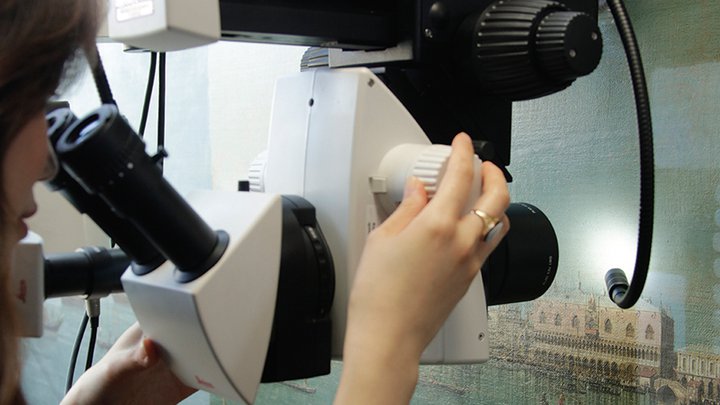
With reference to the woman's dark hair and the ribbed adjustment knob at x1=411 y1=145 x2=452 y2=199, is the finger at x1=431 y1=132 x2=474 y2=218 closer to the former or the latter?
the ribbed adjustment knob at x1=411 y1=145 x2=452 y2=199

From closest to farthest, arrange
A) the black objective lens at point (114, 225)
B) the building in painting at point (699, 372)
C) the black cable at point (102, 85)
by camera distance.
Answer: the black objective lens at point (114, 225), the black cable at point (102, 85), the building in painting at point (699, 372)

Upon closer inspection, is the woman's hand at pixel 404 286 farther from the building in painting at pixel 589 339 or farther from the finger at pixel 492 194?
the building in painting at pixel 589 339

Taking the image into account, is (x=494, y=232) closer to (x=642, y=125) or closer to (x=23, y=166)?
(x=642, y=125)

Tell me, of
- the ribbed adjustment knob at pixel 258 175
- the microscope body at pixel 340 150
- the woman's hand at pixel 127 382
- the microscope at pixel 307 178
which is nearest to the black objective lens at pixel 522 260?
the microscope at pixel 307 178

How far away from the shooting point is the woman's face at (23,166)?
460 millimetres

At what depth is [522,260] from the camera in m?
0.69

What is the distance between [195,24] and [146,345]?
0.83 ft

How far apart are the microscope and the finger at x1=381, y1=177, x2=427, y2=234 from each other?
0.01m

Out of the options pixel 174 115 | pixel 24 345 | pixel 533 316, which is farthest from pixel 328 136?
pixel 174 115

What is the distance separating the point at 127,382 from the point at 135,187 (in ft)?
1.08

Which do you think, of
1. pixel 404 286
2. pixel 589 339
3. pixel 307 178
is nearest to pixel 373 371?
pixel 404 286

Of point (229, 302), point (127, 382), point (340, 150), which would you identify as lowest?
point (127, 382)

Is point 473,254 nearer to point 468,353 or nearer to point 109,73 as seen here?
point 468,353

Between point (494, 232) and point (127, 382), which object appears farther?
point (127, 382)
